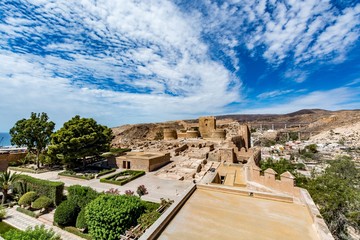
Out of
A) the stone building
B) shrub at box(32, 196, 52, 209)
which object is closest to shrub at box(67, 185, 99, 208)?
shrub at box(32, 196, 52, 209)

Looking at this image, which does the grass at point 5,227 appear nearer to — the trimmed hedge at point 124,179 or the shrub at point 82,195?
the shrub at point 82,195

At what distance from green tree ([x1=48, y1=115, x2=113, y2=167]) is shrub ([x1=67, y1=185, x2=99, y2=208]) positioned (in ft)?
22.3

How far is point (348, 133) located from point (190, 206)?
271 ft

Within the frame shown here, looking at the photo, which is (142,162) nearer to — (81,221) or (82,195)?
(82,195)

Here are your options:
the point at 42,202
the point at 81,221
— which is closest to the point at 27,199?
the point at 42,202

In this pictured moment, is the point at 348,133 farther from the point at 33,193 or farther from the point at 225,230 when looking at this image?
the point at 33,193

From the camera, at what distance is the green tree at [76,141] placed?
18.4 m

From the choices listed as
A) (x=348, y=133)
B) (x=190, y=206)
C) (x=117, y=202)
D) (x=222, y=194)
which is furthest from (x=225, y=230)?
(x=348, y=133)

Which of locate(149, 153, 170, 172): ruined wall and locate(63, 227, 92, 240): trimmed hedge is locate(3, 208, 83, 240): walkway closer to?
locate(63, 227, 92, 240): trimmed hedge

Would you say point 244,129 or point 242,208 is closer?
point 242,208

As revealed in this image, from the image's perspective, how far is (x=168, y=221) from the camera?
489 centimetres

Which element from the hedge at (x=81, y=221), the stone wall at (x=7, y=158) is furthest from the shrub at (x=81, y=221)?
the stone wall at (x=7, y=158)

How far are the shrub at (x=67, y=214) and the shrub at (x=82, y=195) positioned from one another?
12.5 inches

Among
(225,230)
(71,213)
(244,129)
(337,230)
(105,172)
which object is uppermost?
(244,129)
